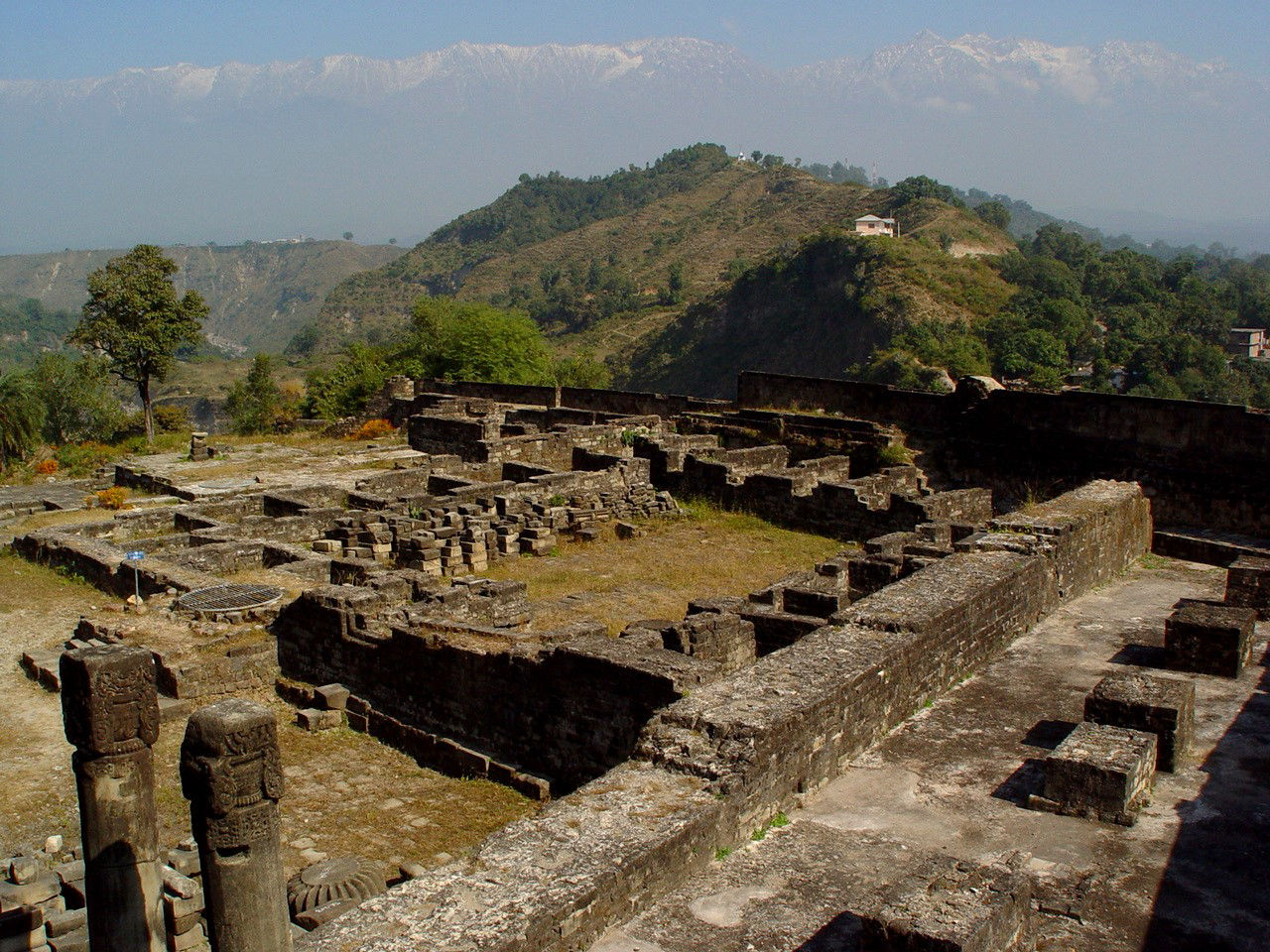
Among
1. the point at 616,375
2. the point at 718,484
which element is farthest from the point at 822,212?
the point at 718,484

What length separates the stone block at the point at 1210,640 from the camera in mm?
7676

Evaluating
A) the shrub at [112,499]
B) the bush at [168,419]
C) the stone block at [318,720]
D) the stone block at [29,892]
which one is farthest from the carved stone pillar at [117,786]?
the bush at [168,419]

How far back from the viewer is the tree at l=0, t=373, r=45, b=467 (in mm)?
29250

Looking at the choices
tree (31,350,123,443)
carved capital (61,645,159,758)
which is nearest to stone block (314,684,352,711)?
carved capital (61,645,159,758)

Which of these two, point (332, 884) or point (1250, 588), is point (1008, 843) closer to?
point (332, 884)

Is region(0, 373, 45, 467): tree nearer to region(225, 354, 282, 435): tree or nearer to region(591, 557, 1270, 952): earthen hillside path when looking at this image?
region(225, 354, 282, 435): tree

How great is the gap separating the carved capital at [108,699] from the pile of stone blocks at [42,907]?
275 centimetres

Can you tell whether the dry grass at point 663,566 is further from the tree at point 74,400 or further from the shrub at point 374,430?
the tree at point 74,400

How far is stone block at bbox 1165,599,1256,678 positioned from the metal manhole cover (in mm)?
8993

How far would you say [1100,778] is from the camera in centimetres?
557

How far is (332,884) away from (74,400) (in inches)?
1406

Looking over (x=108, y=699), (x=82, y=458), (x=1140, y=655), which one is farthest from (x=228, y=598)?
(x=82, y=458)

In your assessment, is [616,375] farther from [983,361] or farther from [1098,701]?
[1098,701]

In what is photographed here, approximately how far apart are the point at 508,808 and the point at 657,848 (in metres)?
3.91
